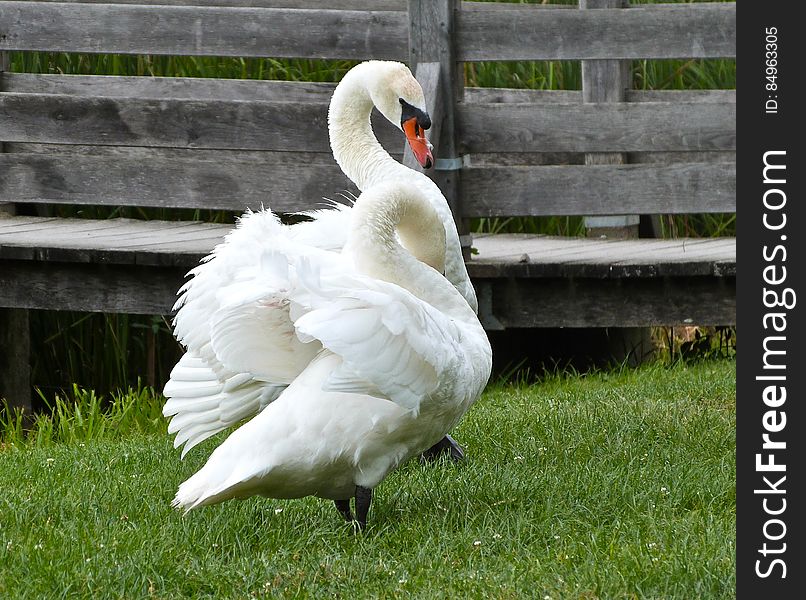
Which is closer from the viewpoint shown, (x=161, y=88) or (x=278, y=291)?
(x=278, y=291)

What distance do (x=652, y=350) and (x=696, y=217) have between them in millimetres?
1680

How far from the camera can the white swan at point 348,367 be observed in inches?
149

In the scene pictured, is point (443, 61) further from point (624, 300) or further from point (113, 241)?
point (113, 241)

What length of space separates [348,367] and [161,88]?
5.51 metres

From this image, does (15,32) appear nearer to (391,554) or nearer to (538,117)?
(538,117)

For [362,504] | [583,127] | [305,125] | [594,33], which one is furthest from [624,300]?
[362,504]

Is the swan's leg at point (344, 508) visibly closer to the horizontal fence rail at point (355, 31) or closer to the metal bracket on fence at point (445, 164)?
the metal bracket on fence at point (445, 164)

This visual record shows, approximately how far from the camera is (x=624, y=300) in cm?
718

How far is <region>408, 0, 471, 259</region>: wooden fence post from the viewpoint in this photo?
6.81 metres

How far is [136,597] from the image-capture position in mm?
Result: 3557

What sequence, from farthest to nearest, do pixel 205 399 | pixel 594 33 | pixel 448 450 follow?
pixel 594 33 → pixel 448 450 → pixel 205 399

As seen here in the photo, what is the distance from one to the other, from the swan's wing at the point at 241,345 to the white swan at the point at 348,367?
1 cm

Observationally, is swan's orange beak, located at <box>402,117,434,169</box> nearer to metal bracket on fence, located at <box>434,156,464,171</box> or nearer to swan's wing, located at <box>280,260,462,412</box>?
metal bracket on fence, located at <box>434,156,464,171</box>
